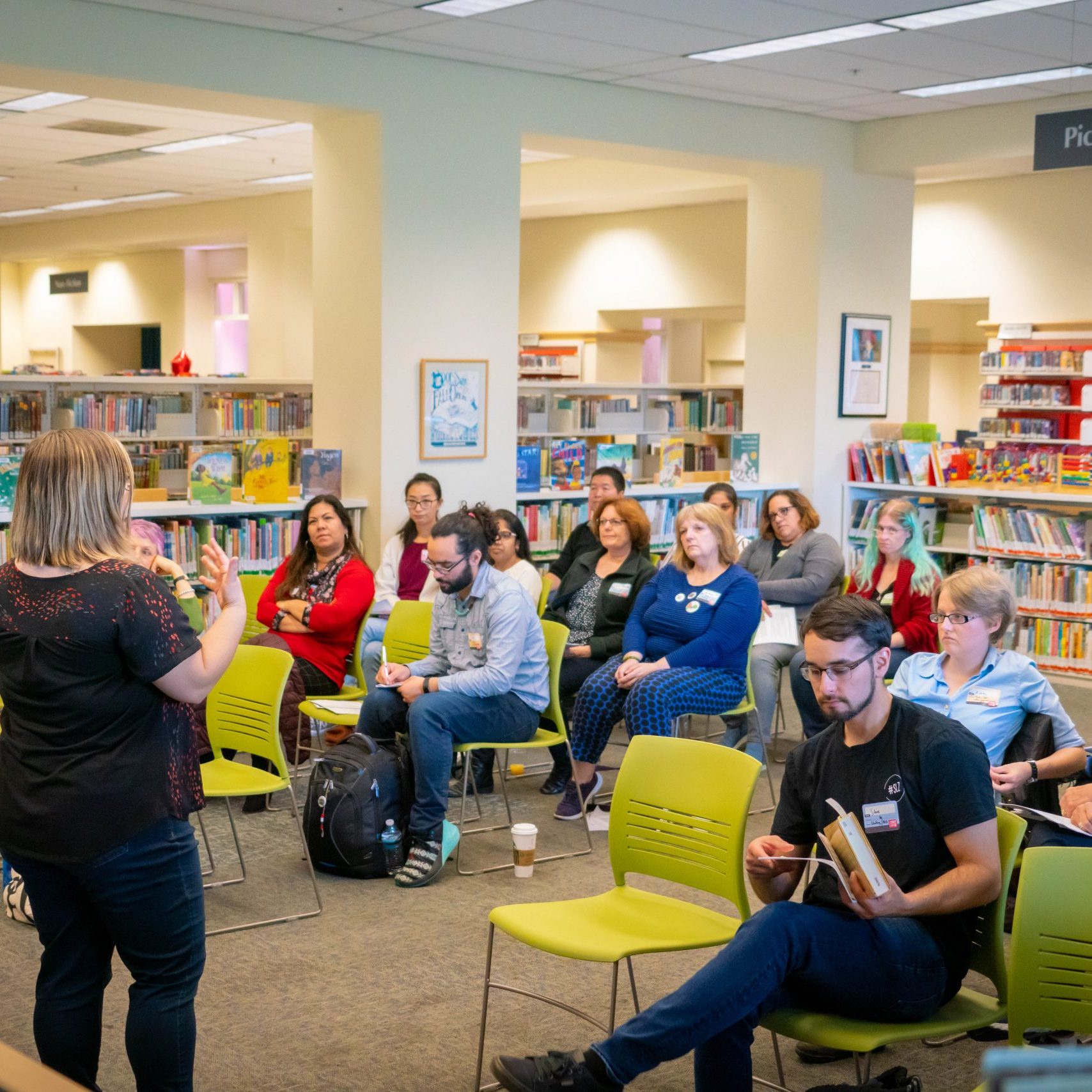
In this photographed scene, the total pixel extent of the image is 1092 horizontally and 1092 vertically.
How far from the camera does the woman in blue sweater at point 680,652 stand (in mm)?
5602

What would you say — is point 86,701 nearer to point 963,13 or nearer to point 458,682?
point 458,682

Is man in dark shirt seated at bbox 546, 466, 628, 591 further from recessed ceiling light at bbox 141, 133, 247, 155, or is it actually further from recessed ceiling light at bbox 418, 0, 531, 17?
recessed ceiling light at bbox 141, 133, 247, 155

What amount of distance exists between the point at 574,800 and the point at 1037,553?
15.0 ft

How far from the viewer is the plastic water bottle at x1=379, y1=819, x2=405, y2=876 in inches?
197

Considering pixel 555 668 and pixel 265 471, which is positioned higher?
pixel 265 471

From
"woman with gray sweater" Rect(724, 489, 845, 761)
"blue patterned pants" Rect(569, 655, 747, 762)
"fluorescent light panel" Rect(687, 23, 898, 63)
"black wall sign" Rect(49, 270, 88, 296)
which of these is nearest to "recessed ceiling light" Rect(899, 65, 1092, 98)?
"fluorescent light panel" Rect(687, 23, 898, 63)

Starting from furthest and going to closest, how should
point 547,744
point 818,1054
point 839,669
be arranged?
point 547,744 < point 818,1054 < point 839,669

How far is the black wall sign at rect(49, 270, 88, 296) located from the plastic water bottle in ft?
48.8

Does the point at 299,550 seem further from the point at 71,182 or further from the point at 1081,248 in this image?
the point at 71,182

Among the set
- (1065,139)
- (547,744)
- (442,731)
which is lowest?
(547,744)

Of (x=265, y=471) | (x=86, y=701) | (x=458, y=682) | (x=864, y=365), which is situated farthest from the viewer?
(x=864, y=365)

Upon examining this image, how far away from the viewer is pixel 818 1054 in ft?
11.7

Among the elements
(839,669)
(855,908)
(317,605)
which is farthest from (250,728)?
(855,908)

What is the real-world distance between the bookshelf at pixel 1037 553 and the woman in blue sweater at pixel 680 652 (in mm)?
3590
